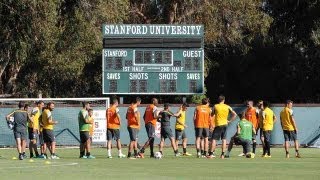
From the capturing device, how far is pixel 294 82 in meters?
57.7

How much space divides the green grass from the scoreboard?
9838 millimetres

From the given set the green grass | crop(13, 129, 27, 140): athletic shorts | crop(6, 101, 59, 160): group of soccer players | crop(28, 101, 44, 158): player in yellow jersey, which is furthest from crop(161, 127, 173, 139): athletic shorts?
crop(13, 129, 27, 140): athletic shorts

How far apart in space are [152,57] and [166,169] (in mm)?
14746

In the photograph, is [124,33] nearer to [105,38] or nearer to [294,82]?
[105,38]

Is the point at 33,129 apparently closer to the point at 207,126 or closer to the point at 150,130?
the point at 150,130

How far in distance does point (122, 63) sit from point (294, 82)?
23480mm

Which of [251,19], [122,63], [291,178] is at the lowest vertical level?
[291,178]

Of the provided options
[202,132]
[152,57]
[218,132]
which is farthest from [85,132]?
[152,57]

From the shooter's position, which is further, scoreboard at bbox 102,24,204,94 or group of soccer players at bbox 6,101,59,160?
scoreboard at bbox 102,24,204,94

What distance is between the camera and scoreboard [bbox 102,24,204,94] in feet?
120

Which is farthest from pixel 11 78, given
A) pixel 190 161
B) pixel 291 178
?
pixel 291 178

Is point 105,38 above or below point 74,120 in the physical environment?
above

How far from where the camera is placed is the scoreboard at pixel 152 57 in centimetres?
3653

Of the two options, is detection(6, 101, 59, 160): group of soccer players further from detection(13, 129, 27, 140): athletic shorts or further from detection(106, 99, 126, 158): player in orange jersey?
detection(106, 99, 126, 158): player in orange jersey
